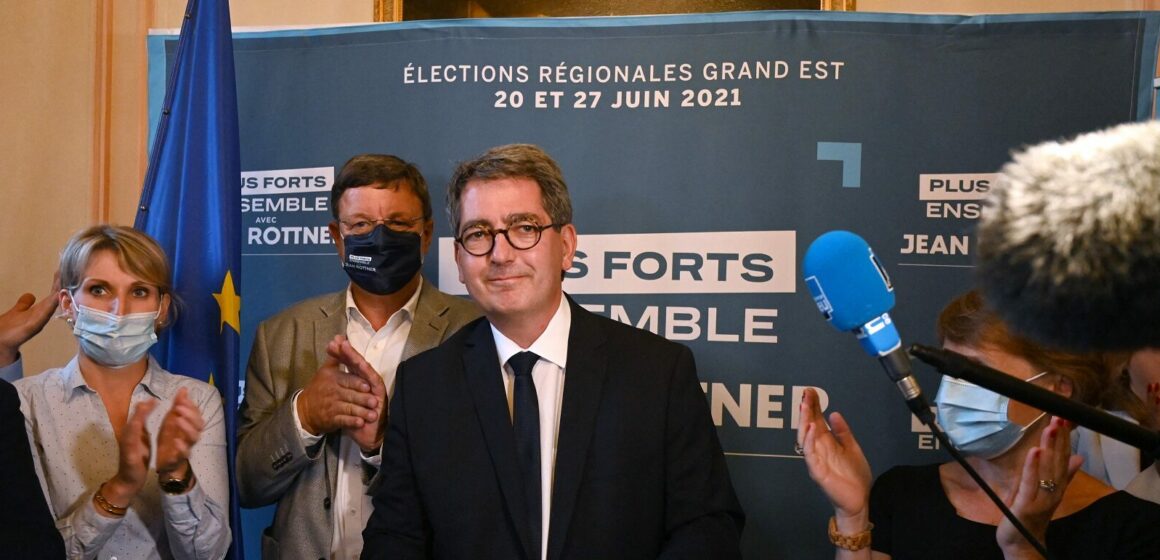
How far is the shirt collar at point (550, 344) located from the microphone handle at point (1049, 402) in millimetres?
1383

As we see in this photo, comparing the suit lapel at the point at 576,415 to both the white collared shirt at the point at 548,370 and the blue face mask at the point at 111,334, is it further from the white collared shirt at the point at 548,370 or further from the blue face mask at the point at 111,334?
the blue face mask at the point at 111,334

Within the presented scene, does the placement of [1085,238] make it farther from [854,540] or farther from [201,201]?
[201,201]

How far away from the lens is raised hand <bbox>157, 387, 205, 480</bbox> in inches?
93.0

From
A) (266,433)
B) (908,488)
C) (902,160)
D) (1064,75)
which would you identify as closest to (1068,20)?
(1064,75)

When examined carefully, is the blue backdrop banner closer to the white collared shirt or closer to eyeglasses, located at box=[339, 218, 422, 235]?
eyeglasses, located at box=[339, 218, 422, 235]

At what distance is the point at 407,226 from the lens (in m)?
2.93

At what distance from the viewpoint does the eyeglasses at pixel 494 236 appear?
245cm

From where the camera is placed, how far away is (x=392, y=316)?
2.97 m

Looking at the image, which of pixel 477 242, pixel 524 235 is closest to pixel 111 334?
pixel 477 242

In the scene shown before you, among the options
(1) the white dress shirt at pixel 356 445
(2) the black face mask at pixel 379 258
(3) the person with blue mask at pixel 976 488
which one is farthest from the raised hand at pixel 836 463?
(2) the black face mask at pixel 379 258

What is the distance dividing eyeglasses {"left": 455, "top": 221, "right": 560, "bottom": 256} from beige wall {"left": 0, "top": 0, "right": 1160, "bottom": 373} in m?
2.02

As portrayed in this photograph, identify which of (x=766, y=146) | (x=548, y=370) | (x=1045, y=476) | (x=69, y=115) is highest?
(x=69, y=115)

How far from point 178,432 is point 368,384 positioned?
0.48 meters

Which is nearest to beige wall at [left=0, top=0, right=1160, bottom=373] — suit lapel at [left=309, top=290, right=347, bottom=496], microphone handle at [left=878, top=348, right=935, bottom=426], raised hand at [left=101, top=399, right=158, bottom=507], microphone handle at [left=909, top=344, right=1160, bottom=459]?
suit lapel at [left=309, top=290, right=347, bottom=496]
